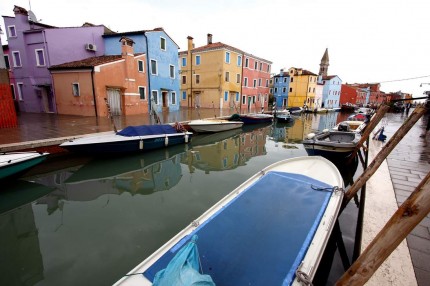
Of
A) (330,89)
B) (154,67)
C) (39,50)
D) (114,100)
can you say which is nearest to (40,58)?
(39,50)

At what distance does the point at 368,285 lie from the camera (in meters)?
2.23

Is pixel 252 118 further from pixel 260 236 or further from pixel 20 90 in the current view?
pixel 20 90

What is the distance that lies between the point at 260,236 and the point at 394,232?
5.01 ft

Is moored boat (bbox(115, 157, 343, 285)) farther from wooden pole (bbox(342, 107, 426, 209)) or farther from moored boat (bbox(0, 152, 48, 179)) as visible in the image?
moored boat (bbox(0, 152, 48, 179))

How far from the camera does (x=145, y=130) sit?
32.2 ft

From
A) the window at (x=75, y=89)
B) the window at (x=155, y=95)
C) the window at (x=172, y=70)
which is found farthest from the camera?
the window at (x=172, y=70)

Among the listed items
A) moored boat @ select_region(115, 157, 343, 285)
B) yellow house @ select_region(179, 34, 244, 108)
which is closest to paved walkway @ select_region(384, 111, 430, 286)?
moored boat @ select_region(115, 157, 343, 285)

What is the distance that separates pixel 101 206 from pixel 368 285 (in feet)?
17.5

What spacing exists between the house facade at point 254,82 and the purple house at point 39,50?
57.5 feet

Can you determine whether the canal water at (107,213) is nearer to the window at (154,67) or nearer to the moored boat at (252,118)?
the moored boat at (252,118)

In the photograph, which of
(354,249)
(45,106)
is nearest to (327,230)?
(354,249)

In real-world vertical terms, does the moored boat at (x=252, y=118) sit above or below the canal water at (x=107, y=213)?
above

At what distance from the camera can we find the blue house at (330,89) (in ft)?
157

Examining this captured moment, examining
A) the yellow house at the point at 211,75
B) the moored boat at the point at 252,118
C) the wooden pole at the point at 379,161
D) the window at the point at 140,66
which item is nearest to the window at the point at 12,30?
the window at the point at 140,66
